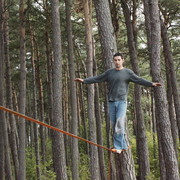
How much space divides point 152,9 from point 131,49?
4.33 m

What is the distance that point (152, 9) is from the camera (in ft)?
27.3

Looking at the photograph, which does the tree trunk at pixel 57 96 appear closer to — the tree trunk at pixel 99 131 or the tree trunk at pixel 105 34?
the tree trunk at pixel 105 34

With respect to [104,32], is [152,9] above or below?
above

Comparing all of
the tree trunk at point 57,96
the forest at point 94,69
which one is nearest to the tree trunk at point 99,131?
the forest at point 94,69

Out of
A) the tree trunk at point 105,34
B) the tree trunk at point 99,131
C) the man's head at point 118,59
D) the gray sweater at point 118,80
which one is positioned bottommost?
the tree trunk at point 99,131

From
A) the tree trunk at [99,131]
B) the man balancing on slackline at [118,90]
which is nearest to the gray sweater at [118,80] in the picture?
the man balancing on slackline at [118,90]

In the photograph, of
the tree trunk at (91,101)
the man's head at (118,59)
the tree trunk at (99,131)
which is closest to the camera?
the man's head at (118,59)

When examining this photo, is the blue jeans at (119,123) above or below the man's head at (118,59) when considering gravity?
below

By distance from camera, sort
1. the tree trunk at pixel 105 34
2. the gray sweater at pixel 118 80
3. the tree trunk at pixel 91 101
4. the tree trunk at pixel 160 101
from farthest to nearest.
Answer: the tree trunk at pixel 91 101 → the tree trunk at pixel 160 101 → the tree trunk at pixel 105 34 → the gray sweater at pixel 118 80

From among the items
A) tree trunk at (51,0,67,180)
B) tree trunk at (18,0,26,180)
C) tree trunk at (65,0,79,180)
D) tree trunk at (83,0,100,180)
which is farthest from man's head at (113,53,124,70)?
tree trunk at (65,0,79,180)

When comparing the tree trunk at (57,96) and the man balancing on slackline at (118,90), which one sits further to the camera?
the tree trunk at (57,96)

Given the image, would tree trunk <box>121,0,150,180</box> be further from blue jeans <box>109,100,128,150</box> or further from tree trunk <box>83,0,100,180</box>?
blue jeans <box>109,100,128,150</box>

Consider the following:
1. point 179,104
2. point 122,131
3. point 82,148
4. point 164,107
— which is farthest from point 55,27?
point 82,148

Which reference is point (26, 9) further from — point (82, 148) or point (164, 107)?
point (82, 148)
